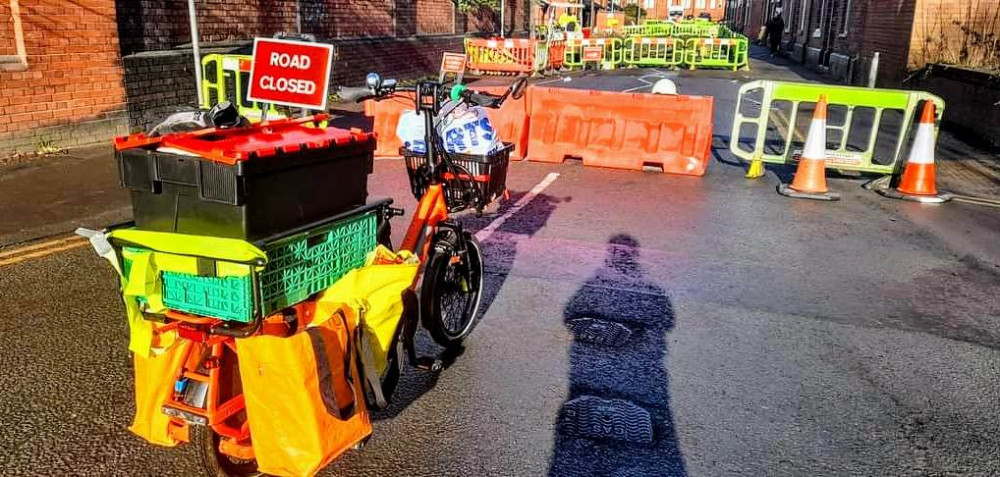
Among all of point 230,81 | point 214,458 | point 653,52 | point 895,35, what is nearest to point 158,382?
point 214,458

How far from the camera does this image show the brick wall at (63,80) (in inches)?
389

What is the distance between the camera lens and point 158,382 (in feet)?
9.52

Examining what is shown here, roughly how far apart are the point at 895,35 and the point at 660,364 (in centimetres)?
1817

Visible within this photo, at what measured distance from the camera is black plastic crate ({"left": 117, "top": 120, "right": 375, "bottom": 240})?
275 cm

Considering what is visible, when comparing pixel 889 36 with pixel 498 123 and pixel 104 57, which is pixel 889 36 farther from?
pixel 104 57

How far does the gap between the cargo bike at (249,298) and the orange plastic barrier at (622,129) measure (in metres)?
7.28

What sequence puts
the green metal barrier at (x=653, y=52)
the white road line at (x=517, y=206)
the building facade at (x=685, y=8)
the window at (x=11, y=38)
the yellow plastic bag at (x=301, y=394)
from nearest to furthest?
1. the yellow plastic bag at (x=301, y=394)
2. the white road line at (x=517, y=206)
3. the window at (x=11, y=38)
4. the green metal barrier at (x=653, y=52)
5. the building facade at (x=685, y=8)

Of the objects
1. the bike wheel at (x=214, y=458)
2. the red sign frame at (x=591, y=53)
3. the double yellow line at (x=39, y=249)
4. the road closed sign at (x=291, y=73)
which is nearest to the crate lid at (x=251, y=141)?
the bike wheel at (x=214, y=458)

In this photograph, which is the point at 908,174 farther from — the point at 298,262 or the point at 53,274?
the point at 53,274

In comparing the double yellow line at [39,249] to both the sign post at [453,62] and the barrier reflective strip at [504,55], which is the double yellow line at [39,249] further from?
the barrier reflective strip at [504,55]

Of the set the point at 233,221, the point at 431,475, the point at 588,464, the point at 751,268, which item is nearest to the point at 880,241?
the point at 751,268

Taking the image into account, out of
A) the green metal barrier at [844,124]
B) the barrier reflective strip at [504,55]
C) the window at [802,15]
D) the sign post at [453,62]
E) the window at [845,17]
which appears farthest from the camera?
the window at [802,15]

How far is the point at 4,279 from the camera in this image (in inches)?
216

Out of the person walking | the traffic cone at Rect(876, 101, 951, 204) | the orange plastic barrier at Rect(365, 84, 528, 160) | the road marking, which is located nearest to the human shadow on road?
the traffic cone at Rect(876, 101, 951, 204)
